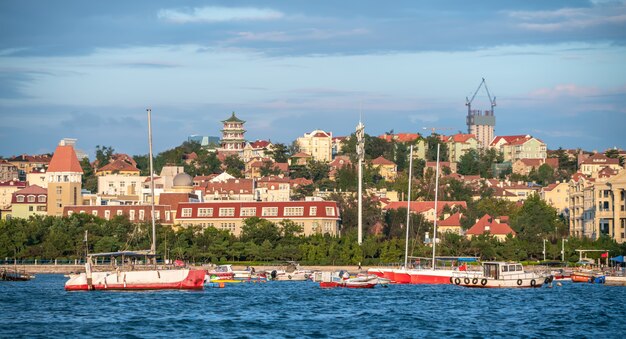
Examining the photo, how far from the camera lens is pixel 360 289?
311 ft

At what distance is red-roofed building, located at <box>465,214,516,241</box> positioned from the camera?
140 metres

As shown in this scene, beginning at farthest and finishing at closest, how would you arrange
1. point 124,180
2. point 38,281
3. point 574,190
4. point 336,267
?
point 124,180 → point 574,190 → point 336,267 → point 38,281

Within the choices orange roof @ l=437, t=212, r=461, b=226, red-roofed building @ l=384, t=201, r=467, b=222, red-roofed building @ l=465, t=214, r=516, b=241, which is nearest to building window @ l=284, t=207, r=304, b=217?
red-roofed building @ l=465, t=214, r=516, b=241

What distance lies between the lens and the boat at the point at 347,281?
95.9 m

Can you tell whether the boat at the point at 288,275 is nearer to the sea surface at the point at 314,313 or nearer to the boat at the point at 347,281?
the boat at the point at 347,281

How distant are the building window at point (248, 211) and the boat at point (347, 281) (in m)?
41.1

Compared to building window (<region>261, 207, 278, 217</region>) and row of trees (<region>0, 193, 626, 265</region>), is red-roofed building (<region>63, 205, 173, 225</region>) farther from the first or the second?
building window (<region>261, 207, 278, 217</region>)

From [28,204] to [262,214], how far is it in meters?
32.2

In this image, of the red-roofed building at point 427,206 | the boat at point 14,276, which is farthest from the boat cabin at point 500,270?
the red-roofed building at point 427,206

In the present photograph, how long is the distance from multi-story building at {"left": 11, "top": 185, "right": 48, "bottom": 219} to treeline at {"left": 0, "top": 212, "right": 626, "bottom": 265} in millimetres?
19546

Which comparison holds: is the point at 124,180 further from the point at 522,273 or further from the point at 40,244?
the point at 522,273

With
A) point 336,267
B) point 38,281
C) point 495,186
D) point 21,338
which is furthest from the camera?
point 495,186

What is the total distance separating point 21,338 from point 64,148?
102080 mm

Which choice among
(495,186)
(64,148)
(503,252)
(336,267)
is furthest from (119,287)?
(495,186)
